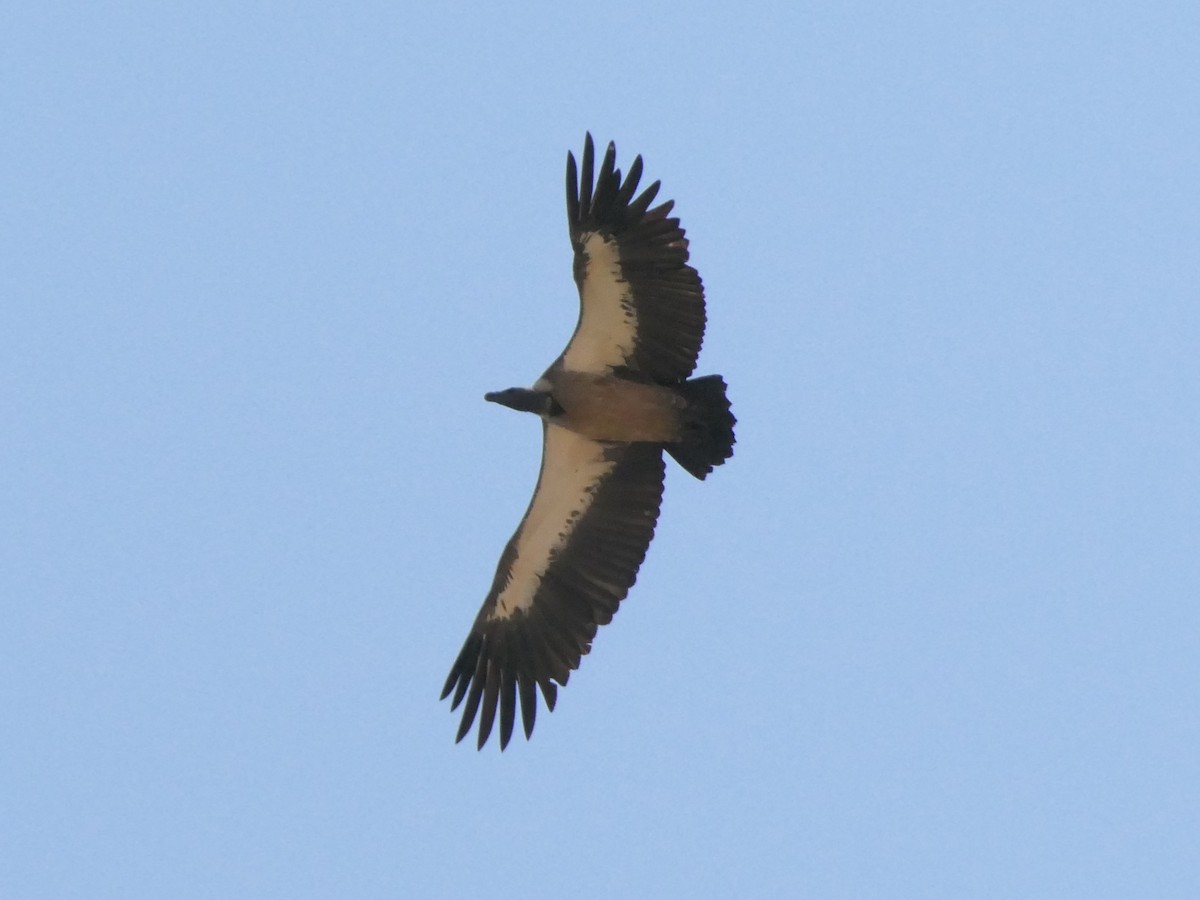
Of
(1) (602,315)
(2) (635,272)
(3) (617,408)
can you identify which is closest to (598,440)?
(3) (617,408)

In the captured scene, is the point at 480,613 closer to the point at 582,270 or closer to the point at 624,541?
the point at 624,541

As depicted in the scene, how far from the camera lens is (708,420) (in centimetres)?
1266

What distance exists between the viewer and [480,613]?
1343 centimetres

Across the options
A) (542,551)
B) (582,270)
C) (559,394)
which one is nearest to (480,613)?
(542,551)

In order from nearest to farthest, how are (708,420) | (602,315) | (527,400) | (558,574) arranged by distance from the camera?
(708,420)
(602,315)
(527,400)
(558,574)

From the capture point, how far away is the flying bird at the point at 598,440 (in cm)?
1266

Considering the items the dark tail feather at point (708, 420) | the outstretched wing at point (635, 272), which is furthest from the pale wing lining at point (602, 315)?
the dark tail feather at point (708, 420)

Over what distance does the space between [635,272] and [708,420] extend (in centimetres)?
110

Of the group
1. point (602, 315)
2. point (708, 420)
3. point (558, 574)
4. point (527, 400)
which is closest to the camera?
point (708, 420)

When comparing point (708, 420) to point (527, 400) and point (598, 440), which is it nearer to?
point (598, 440)

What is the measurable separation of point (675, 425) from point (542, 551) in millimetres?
1428

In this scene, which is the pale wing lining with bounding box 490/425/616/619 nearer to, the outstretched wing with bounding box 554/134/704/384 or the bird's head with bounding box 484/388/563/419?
the bird's head with bounding box 484/388/563/419

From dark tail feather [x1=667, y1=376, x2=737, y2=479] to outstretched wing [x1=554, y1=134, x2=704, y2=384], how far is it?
0.21 meters

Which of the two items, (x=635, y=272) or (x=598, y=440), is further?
(x=598, y=440)
